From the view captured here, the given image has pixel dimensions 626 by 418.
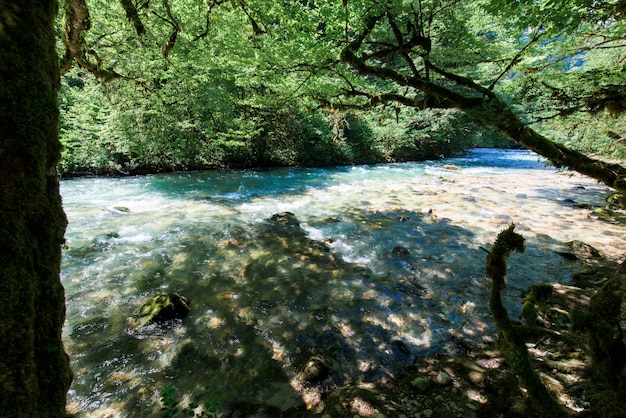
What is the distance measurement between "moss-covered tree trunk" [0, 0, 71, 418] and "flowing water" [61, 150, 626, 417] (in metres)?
2.05

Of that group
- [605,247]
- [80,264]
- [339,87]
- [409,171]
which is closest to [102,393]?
[80,264]

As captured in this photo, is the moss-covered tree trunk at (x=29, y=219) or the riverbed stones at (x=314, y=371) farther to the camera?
the riverbed stones at (x=314, y=371)

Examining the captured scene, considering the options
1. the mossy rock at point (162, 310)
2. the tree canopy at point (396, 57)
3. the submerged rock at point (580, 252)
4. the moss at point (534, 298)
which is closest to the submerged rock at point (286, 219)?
the tree canopy at point (396, 57)

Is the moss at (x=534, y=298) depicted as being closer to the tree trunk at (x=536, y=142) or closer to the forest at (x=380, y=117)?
the forest at (x=380, y=117)

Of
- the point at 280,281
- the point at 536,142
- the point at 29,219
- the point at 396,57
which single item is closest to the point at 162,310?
the point at 280,281

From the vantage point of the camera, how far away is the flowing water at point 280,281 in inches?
140

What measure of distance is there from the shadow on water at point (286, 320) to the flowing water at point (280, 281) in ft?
0.07

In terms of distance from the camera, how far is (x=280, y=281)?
5762mm

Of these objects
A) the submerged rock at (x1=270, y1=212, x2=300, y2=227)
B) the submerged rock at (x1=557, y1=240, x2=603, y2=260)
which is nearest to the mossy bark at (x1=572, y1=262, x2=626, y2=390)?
the submerged rock at (x1=557, y1=240, x2=603, y2=260)

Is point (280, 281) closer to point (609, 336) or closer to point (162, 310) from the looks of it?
point (162, 310)

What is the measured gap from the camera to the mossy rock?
4.39 metres

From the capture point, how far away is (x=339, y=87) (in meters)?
8.38

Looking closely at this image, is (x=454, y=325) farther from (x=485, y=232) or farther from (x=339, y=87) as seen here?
(x=339, y=87)

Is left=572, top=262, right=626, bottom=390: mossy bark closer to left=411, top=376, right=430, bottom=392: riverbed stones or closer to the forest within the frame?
the forest
